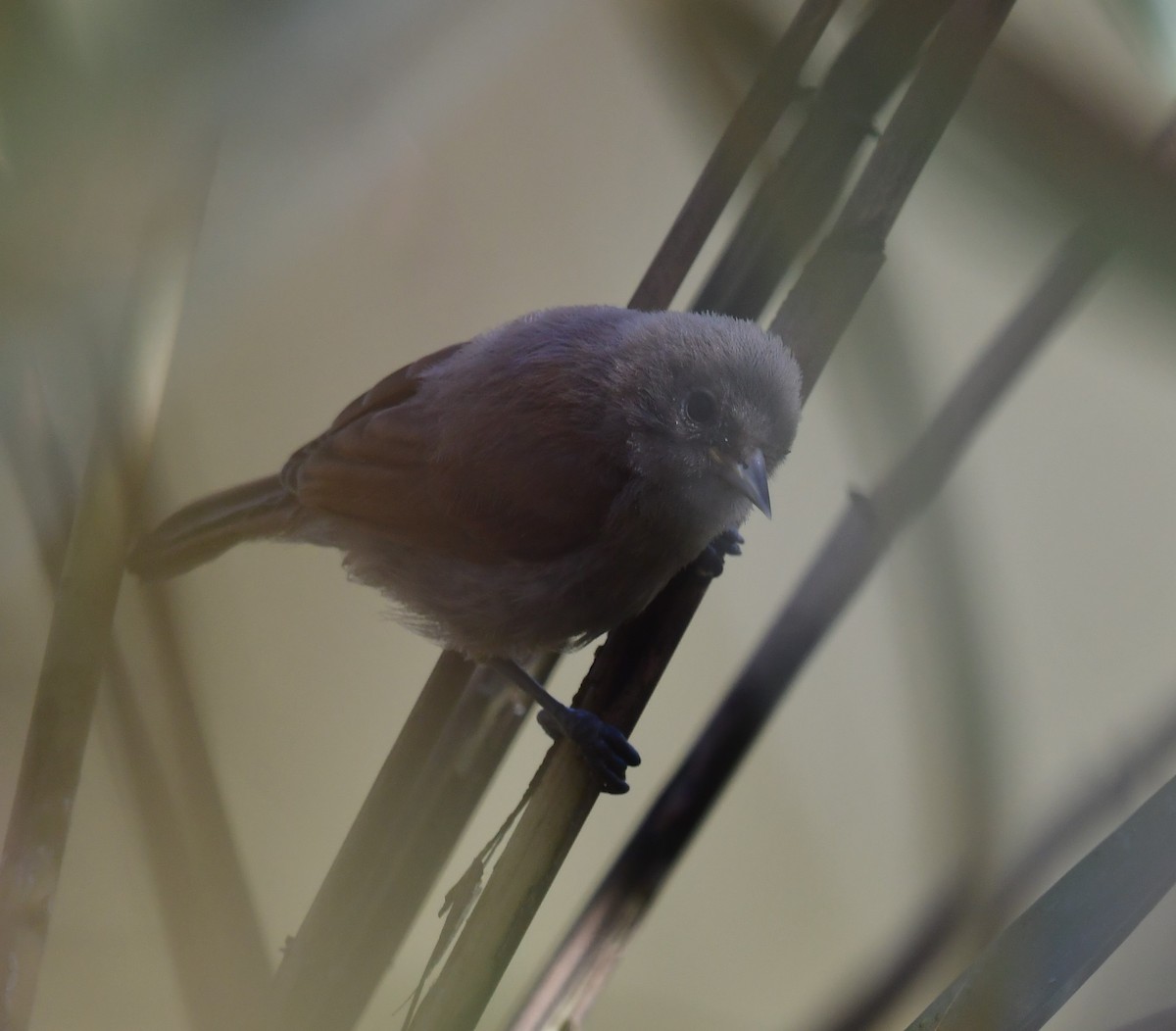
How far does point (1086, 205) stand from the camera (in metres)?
0.70

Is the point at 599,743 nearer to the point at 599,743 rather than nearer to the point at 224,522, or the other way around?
the point at 599,743

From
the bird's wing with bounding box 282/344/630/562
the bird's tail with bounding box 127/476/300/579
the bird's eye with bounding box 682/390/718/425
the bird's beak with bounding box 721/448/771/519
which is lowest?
the bird's beak with bounding box 721/448/771/519

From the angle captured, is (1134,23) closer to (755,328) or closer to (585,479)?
(755,328)

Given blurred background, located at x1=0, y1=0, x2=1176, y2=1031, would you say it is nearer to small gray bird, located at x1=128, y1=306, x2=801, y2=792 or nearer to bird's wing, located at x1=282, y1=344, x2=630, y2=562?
small gray bird, located at x1=128, y1=306, x2=801, y2=792

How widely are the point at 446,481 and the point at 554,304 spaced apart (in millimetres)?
475

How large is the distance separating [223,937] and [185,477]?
677 millimetres

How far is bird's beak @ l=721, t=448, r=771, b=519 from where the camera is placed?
1048 millimetres

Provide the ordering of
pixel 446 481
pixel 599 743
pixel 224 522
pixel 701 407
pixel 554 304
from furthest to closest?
pixel 554 304 → pixel 224 522 → pixel 446 481 → pixel 701 407 → pixel 599 743

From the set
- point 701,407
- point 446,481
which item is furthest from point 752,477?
point 446,481

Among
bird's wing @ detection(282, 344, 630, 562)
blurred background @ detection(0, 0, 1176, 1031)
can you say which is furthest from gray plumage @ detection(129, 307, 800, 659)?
blurred background @ detection(0, 0, 1176, 1031)

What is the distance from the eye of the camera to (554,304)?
5.18 ft

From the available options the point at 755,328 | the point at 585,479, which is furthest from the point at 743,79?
the point at 585,479

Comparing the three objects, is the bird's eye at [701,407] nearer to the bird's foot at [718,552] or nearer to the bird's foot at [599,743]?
the bird's foot at [718,552]

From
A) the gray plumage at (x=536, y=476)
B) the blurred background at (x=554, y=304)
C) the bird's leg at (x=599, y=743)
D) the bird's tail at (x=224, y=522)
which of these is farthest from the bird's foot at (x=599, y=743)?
the bird's tail at (x=224, y=522)
